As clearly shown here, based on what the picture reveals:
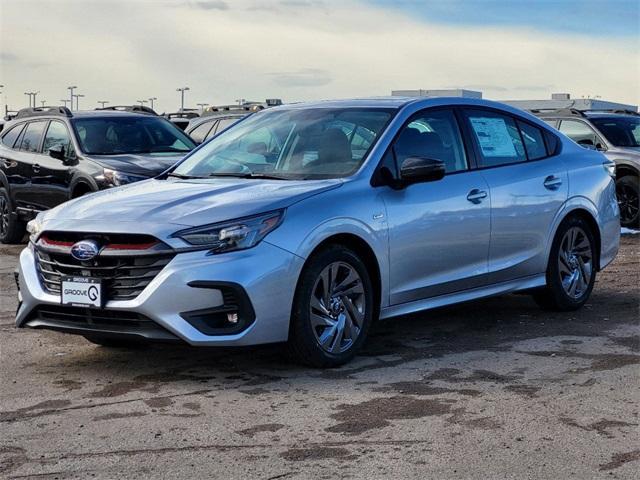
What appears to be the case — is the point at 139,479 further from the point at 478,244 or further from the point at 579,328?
the point at 579,328

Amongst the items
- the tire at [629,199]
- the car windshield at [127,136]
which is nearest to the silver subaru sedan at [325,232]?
the car windshield at [127,136]

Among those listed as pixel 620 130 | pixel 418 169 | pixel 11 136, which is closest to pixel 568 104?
pixel 620 130

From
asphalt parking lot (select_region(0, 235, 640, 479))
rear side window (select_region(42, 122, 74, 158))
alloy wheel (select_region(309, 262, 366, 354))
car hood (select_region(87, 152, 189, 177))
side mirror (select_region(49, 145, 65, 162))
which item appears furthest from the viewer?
rear side window (select_region(42, 122, 74, 158))

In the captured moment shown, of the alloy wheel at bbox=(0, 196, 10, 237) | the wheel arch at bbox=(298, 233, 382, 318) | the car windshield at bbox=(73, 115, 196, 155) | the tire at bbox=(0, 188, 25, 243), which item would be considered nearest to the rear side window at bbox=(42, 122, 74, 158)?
the car windshield at bbox=(73, 115, 196, 155)

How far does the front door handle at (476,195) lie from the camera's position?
768cm

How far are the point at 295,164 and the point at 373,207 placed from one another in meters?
0.70

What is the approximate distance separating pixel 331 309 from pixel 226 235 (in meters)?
0.83

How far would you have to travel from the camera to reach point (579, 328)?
8.15 meters

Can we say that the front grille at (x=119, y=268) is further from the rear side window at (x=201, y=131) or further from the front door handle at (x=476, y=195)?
the rear side window at (x=201, y=131)

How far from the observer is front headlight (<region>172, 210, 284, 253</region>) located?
20.5 feet

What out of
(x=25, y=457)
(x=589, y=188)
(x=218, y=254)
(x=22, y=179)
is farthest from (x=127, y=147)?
(x=25, y=457)

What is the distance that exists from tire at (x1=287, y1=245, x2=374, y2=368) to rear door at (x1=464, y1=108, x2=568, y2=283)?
1.44 metres

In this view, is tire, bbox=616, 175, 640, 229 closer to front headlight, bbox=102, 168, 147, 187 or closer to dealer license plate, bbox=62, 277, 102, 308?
front headlight, bbox=102, 168, 147, 187

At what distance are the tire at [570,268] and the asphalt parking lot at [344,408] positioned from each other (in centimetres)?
47
